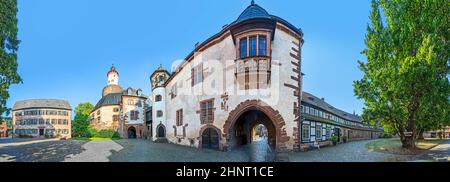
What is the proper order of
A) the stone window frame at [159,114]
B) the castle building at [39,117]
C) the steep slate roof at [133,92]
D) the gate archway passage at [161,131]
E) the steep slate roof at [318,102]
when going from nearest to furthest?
the castle building at [39,117] < the steep slate roof at [318,102] < the gate archway passage at [161,131] < the stone window frame at [159,114] < the steep slate roof at [133,92]

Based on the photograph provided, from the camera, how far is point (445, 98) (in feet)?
27.2

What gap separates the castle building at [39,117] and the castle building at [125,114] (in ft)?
24.1

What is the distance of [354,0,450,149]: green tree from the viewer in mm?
7953

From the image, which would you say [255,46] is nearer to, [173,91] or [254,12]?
[254,12]

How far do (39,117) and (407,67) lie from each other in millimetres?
16582

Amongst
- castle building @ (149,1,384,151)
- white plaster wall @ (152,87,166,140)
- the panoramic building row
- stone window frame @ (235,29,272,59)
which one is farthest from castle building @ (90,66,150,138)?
stone window frame @ (235,29,272,59)

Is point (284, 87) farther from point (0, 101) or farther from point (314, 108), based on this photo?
point (0, 101)

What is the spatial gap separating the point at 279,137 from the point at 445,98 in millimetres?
6530

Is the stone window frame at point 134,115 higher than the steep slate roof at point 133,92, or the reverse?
the steep slate roof at point 133,92

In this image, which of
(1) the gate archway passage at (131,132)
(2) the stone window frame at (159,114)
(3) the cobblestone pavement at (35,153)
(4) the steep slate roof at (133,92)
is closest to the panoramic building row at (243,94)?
(3) the cobblestone pavement at (35,153)

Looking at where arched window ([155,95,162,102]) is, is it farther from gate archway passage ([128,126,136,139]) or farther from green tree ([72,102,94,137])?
green tree ([72,102,94,137])

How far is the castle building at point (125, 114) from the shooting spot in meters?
26.2

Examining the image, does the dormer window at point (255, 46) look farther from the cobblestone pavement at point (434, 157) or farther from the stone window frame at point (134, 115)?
the stone window frame at point (134, 115)
